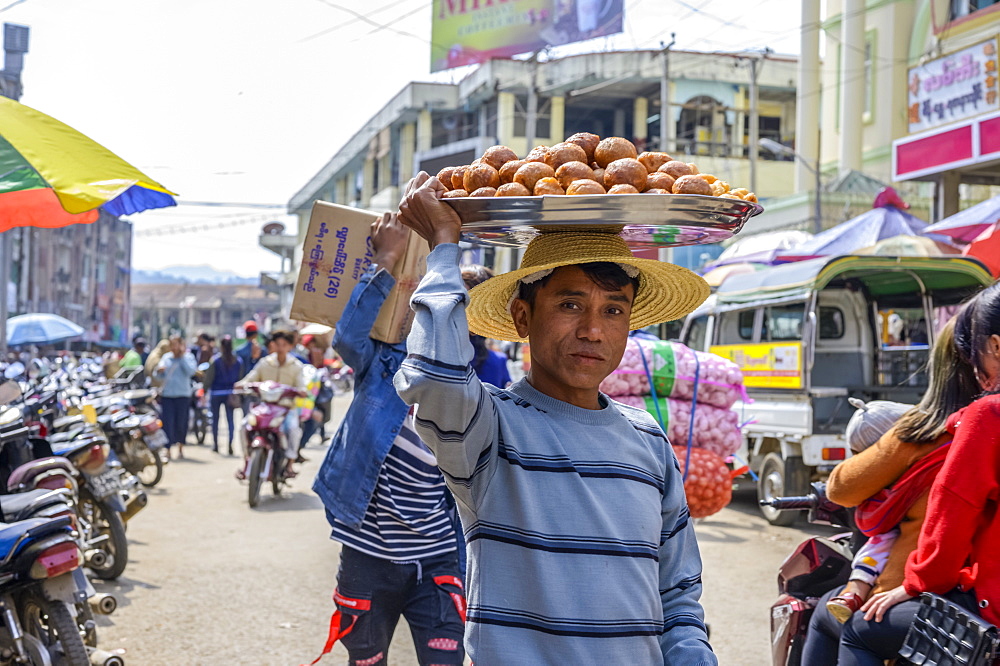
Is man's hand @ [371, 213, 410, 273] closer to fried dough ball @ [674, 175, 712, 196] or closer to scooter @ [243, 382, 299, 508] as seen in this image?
fried dough ball @ [674, 175, 712, 196]

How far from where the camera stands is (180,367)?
1416 centimetres

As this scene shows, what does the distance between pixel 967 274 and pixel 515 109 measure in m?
28.2

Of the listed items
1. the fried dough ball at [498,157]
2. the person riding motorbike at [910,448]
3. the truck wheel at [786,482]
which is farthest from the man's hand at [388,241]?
the truck wheel at [786,482]

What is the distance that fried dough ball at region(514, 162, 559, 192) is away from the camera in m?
1.94

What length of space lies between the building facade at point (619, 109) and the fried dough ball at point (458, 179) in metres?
29.8

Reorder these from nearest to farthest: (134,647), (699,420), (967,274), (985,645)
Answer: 1. (985,645)
2. (699,420)
3. (134,647)
4. (967,274)

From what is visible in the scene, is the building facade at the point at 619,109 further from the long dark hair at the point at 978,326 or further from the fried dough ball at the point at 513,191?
the fried dough ball at the point at 513,191

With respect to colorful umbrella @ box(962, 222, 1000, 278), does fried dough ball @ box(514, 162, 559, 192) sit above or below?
below

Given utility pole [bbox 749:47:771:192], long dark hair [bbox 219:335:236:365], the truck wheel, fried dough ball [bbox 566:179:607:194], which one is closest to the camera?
fried dough ball [bbox 566:179:607:194]

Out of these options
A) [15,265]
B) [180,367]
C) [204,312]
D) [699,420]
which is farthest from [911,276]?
[204,312]

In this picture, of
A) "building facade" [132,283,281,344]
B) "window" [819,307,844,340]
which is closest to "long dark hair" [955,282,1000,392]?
"window" [819,307,844,340]

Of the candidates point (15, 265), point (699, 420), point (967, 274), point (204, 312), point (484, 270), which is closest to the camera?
point (484, 270)

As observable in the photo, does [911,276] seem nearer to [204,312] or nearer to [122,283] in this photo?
[122,283]

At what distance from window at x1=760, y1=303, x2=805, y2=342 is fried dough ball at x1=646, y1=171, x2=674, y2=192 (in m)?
8.60
